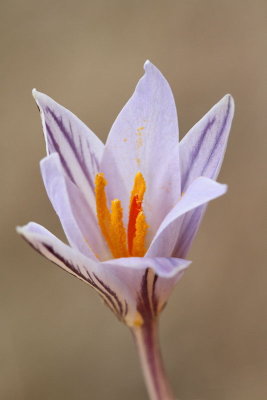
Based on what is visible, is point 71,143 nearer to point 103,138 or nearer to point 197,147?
point 197,147

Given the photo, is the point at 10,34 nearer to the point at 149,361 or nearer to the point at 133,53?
the point at 133,53

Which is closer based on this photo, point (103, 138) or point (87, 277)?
point (87, 277)

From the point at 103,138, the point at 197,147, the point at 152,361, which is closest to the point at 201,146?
the point at 197,147

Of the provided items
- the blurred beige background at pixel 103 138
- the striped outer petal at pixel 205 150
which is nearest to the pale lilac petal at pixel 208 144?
the striped outer petal at pixel 205 150

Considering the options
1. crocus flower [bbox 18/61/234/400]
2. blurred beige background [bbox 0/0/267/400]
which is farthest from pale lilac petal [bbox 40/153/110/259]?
blurred beige background [bbox 0/0/267/400]

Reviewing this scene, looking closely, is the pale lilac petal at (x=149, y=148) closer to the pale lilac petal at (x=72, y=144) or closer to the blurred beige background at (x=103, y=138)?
the pale lilac petal at (x=72, y=144)

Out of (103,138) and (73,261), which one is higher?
(103,138)

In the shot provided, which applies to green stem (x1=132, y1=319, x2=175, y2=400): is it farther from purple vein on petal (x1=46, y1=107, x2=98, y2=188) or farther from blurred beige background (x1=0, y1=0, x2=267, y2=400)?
blurred beige background (x1=0, y1=0, x2=267, y2=400)
